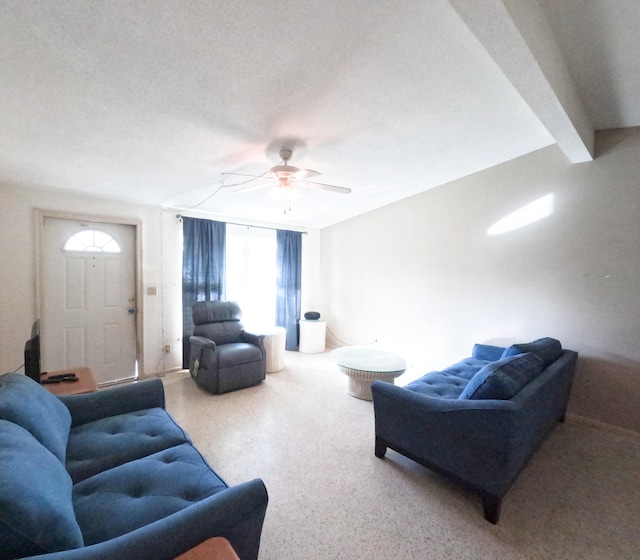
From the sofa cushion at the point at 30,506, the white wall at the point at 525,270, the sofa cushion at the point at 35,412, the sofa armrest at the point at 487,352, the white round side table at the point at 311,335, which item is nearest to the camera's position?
the sofa cushion at the point at 30,506

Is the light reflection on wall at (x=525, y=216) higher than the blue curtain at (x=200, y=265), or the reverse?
the light reflection on wall at (x=525, y=216)

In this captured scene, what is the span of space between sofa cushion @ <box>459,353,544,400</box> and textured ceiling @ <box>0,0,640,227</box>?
1722 millimetres

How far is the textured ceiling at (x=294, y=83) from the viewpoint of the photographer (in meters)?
1.34

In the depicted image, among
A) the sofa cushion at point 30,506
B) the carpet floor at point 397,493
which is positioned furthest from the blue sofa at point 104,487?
the carpet floor at point 397,493

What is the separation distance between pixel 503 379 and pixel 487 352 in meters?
1.60

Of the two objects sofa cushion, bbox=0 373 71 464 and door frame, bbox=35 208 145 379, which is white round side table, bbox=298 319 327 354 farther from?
sofa cushion, bbox=0 373 71 464

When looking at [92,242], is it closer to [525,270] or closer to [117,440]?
[117,440]

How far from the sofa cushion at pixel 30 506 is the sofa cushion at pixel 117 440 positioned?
408 mm

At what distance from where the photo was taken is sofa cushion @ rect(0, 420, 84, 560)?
781 mm

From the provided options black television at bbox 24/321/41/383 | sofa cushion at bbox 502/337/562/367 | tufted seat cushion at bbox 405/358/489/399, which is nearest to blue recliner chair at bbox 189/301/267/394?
black television at bbox 24/321/41/383

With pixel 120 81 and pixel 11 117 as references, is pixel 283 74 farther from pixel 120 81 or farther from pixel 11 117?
pixel 11 117

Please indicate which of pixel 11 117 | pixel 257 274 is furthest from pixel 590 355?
pixel 11 117

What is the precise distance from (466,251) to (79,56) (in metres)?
3.77

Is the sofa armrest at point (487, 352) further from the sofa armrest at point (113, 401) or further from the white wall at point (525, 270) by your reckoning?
the sofa armrest at point (113, 401)
